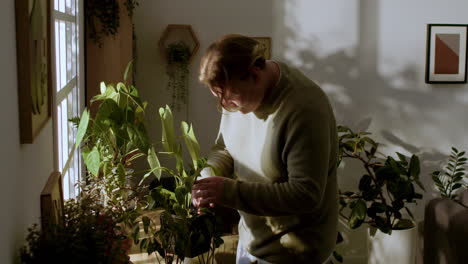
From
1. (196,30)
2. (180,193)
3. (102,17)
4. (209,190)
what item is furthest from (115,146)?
(196,30)

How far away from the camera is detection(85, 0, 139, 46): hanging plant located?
367 cm

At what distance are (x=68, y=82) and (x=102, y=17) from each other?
93 cm

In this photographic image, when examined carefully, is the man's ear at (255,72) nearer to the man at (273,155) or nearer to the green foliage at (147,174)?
the man at (273,155)

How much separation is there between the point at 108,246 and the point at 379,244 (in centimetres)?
298

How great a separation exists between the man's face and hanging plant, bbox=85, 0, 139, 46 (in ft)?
6.39

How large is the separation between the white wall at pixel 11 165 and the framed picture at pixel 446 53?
142 inches

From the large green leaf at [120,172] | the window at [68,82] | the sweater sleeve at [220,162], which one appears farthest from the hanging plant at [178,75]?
the sweater sleeve at [220,162]

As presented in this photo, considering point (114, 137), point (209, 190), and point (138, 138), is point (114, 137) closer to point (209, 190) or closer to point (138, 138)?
point (138, 138)

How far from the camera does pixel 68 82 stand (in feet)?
9.44

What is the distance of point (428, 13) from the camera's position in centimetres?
455

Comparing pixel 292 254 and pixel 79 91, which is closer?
pixel 292 254

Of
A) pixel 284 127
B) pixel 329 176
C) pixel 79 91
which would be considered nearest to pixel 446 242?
pixel 329 176

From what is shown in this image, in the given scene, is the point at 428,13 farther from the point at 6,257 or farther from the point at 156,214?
the point at 6,257

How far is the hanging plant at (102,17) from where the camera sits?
12.0ft
